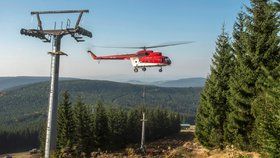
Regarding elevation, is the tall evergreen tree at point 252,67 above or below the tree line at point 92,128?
above

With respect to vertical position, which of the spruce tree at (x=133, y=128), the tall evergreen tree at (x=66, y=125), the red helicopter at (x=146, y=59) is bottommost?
the spruce tree at (x=133, y=128)

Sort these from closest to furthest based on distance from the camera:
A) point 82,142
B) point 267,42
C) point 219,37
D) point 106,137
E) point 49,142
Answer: point 49,142
point 267,42
point 219,37
point 82,142
point 106,137

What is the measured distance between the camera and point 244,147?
124 feet

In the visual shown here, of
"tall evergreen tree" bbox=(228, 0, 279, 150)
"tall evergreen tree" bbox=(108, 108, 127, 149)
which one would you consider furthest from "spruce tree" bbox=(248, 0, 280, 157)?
"tall evergreen tree" bbox=(108, 108, 127, 149)

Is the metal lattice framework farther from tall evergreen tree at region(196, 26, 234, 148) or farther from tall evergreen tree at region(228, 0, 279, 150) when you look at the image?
tall evergreen tree at region(196, 26, 234, 148)

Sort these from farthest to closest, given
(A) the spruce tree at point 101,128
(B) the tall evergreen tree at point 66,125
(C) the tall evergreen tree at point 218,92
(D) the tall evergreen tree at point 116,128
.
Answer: (D) the tall evergreen tree at point 116,128 → (A) the spruce tree at point 101,128 → (B) the tall evergreen tree at point 66,125 → (C) the tall evergreen tree at point 218,92

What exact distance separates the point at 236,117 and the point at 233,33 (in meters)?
11.9

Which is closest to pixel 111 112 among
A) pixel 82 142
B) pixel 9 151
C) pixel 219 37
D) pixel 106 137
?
pixel 106 137

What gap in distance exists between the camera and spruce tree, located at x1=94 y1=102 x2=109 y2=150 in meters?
94.2

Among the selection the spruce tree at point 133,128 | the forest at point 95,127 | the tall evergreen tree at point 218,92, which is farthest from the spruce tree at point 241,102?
the spruce tree at point 133,128

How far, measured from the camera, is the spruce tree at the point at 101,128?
9419 centimetres

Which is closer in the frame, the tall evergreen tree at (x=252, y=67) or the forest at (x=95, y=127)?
the tall evergreen tree at (x=252, y=67)

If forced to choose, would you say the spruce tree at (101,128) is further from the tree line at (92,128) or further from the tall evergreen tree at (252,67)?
the tall evergreen tree at (252,67)

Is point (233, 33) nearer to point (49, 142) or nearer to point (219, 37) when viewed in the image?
point (219, 37)
